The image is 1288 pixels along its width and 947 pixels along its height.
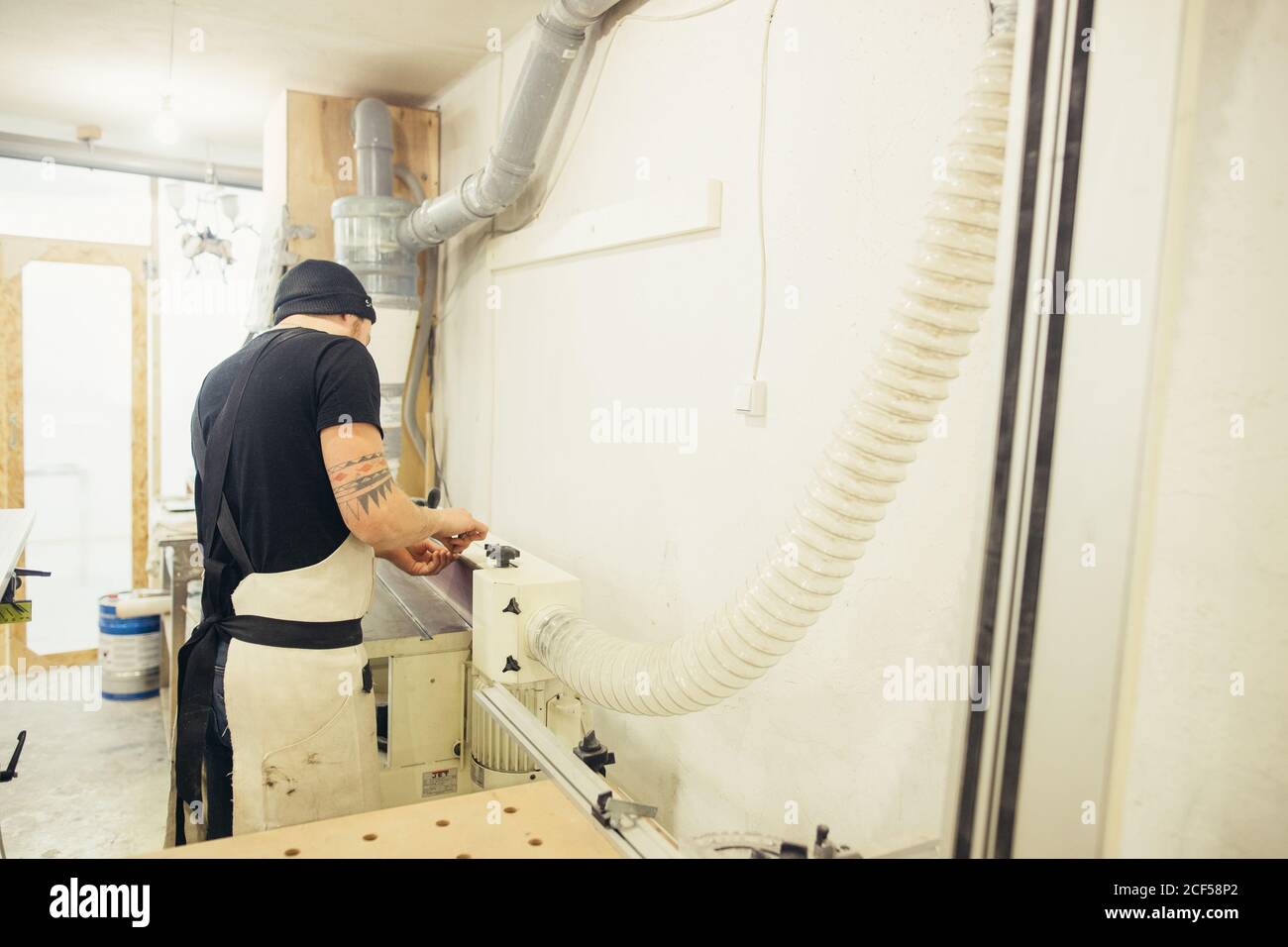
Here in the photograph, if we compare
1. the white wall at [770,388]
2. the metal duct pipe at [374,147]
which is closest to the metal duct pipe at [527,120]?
the white wall at [770,388]

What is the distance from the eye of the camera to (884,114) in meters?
1.60

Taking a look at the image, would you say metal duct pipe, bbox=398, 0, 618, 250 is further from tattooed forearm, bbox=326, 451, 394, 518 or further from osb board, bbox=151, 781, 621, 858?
osb board, bbox=151, 781, 621, 858

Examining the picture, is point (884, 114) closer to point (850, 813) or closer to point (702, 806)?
point (850, 813)

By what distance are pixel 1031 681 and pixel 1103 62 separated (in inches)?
24.0

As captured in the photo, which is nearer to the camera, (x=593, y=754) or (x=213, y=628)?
(x=593, y=754)

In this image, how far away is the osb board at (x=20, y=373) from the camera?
15.4 feet

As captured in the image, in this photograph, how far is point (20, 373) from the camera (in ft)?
15.5

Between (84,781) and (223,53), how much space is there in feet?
9.87

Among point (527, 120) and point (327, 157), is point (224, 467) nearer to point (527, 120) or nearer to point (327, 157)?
point (527, 120)

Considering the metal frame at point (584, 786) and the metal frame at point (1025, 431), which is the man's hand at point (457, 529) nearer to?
the metal frame at point (584, 786)

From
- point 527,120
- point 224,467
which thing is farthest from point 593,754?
point 527,120

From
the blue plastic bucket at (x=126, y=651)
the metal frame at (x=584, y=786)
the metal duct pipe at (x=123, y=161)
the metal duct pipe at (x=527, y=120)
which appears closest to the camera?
the metal frame at (x=584, y=786)

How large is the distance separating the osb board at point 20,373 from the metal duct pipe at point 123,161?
43cm

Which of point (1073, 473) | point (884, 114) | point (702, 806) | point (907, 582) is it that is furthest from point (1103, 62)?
point (702, 806)
